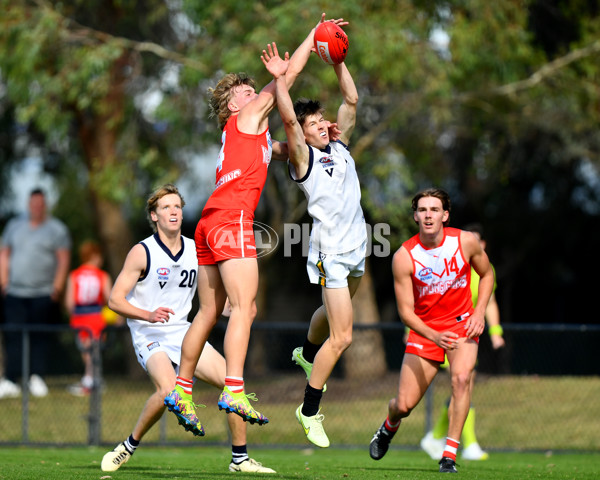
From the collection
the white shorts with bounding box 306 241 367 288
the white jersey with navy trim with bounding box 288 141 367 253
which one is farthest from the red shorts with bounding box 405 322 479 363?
the white jersey with navy trim with bounding box 288 141 367 253

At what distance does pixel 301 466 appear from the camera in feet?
29.5

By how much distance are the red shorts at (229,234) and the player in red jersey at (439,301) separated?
1.89 meters

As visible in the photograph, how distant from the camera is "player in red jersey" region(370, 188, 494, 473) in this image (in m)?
8.24

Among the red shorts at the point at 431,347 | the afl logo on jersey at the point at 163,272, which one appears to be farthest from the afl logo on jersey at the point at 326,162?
the red shorts at the point at 431,347

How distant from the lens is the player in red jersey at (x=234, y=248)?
6797 mm

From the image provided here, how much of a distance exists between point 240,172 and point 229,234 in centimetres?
46

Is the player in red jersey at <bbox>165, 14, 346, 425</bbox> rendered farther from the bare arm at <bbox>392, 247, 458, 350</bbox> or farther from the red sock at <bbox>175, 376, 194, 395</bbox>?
the bare arm at <bbox>392, 247, 458, 350</bbox>

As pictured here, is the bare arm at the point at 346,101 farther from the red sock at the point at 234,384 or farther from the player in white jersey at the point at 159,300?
the red sock at the point at 234,384

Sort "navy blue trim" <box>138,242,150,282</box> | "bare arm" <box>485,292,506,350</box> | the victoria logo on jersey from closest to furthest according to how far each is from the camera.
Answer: the victoria logo on jersey, "navy blue trim" <box>138,242,150,282</box>, "bare arm" <box>485,292,506,350</box>

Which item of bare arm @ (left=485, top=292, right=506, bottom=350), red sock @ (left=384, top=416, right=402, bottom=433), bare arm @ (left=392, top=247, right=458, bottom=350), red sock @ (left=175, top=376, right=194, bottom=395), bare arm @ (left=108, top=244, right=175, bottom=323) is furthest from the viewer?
bare arm @ (left=485, top=292, right=506, bottom=350)

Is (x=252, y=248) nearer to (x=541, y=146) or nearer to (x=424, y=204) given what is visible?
(x=424, y=204)

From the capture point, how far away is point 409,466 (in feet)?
30.7

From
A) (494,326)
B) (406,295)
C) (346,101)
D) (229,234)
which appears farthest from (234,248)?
(494,326)

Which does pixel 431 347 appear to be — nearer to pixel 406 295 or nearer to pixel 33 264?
pixel 406 295
